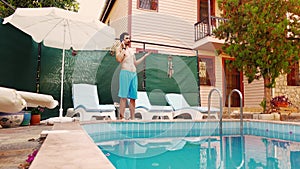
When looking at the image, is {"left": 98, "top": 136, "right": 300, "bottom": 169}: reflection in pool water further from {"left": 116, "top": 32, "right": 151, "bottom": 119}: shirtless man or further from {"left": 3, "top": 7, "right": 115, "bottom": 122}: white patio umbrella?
{"left": 3, "top": 7, "right": 115, "bottom": 122}: white patio umbrella

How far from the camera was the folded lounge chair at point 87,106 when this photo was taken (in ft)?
16.7

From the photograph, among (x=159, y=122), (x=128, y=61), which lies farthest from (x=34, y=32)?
(x=159, y=122)

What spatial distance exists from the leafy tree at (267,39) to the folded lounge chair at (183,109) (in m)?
1.92

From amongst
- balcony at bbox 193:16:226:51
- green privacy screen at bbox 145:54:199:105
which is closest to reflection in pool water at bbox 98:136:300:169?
green privacy screen at bbox 145:54:199:105

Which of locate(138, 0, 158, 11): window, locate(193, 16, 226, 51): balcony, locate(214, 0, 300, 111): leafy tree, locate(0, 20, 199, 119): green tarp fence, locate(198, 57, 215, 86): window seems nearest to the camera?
locate(0, 20, 199, 119): green tarp fence

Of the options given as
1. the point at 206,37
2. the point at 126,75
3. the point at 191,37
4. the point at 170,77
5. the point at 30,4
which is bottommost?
the point at 126,75

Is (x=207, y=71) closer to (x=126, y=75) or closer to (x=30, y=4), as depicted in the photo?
(x=126, y=75)

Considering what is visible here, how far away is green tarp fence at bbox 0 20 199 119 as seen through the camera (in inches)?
192

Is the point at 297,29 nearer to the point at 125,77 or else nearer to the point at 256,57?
the point at 256,57

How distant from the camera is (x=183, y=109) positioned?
6.32m

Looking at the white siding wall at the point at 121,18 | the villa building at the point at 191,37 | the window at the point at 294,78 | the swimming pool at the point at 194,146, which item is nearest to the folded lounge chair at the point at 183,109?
the swimming pool at the point at 194,146

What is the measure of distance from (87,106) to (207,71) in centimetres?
566

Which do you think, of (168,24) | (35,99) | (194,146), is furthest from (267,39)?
(35,99)

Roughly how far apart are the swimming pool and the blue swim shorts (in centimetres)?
57
